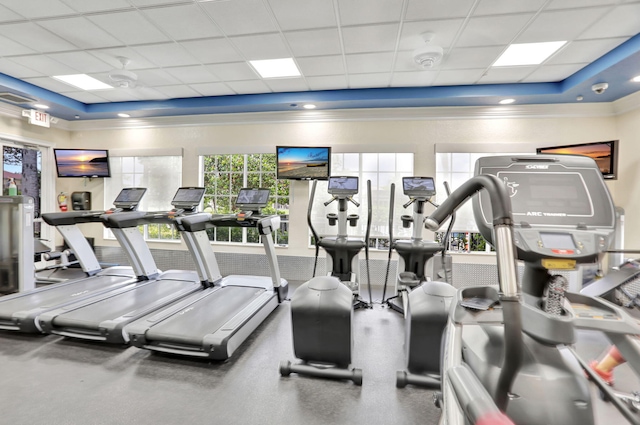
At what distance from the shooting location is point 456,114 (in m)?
5.14

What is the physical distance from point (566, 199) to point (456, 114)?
466 cm

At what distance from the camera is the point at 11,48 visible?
3680 mm

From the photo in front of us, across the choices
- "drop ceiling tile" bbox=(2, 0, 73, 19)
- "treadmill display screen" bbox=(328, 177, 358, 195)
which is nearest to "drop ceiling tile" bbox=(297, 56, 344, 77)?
"treadmill display screen" bbox=(328, 177, 358, 195)

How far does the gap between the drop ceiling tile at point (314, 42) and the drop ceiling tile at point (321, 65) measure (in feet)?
0.42

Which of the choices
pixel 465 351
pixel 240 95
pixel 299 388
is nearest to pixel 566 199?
pixel 465 351

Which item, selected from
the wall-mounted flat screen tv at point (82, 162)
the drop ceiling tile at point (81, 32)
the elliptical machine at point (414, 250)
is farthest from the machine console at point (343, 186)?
the wall-mounted flat screen tv at point (82, 162)

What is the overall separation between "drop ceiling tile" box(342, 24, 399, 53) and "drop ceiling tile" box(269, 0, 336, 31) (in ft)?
0.96

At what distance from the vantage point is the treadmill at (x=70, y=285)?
3.15 meters

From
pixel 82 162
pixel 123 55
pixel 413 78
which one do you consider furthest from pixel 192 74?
pixel 82 162

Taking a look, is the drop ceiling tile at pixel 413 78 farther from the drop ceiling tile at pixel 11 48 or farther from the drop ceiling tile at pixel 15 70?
the drop ceiling tile at pixel 15 70

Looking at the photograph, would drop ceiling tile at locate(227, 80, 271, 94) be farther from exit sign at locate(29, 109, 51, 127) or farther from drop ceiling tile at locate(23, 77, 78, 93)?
exit sign at locate(29, 109, 51, 127)

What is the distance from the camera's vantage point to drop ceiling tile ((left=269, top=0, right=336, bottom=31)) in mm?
2818

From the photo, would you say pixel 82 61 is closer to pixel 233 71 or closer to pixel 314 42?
pixel 233 71

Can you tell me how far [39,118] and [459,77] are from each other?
24.6ft
